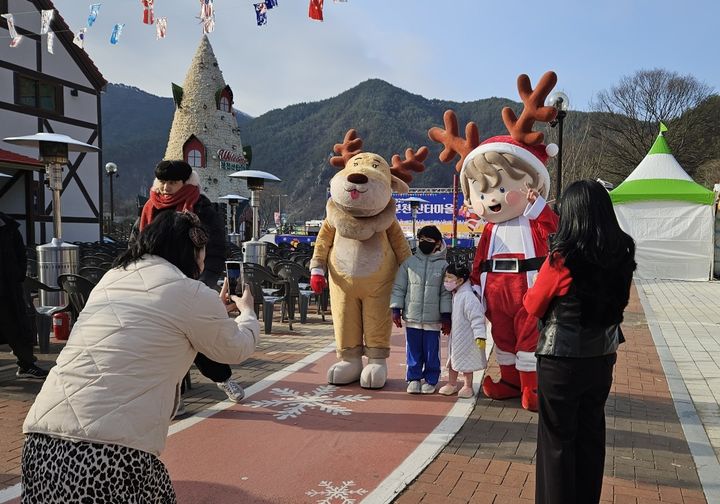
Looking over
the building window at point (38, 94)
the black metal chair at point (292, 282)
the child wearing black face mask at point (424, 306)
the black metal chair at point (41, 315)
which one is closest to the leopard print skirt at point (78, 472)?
the child wearing black face mask at point (424, 306)

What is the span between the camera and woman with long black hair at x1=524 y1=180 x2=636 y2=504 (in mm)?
2486

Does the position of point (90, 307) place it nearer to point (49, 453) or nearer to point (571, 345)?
point (49, 453)

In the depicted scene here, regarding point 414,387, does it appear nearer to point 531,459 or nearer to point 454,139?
point 531,459

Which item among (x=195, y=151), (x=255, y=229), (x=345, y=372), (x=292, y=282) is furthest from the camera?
(x=195, y=151)

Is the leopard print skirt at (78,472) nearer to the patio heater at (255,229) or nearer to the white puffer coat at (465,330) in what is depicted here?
the white puffer coat at (465,330)

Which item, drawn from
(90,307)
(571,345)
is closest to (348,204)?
(571,345)

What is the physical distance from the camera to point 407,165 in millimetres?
5703

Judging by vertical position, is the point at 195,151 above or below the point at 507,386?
above

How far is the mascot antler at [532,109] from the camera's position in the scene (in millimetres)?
4918

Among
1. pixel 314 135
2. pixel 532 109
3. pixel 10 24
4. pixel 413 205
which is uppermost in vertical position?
pixel 314 135

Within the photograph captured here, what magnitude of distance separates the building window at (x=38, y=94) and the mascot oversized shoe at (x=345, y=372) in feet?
57.4

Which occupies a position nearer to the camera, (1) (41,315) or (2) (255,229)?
(1) (41,315)

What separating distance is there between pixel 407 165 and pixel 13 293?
12.6ft

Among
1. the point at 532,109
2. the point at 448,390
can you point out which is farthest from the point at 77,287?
the point at 532,109
